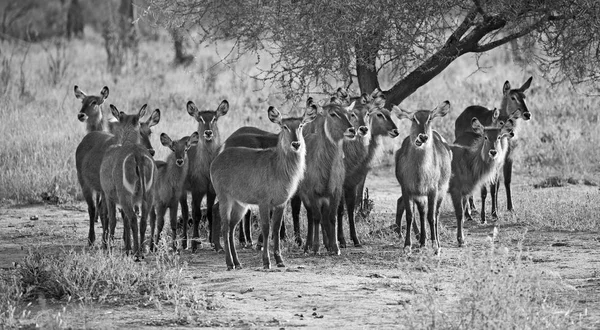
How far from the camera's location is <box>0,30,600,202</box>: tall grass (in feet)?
51.0

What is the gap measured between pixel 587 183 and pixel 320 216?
6.61 m

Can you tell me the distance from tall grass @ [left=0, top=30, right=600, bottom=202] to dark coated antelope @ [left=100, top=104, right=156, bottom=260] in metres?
2.69

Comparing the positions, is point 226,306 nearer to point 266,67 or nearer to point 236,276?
point 236,276

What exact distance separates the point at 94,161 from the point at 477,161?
15.1 feet

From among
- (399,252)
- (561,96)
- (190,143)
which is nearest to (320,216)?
(399,252)

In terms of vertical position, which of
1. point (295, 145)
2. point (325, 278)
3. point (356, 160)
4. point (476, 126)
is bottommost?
point (325, 278)

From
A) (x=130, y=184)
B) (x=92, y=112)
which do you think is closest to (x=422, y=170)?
(x=130, y=184)

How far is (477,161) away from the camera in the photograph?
12562mm

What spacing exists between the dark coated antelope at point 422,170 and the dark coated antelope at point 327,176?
26.0 inches

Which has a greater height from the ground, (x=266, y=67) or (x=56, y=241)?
(x=266, y=67)

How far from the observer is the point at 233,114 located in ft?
65.4

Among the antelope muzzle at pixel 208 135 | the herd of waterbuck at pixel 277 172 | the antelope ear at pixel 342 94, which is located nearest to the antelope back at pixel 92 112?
the herd of waterbuck at pixel 277 172

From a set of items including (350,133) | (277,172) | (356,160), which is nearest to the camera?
(277,172)

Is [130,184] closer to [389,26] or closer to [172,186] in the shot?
[172,186]
